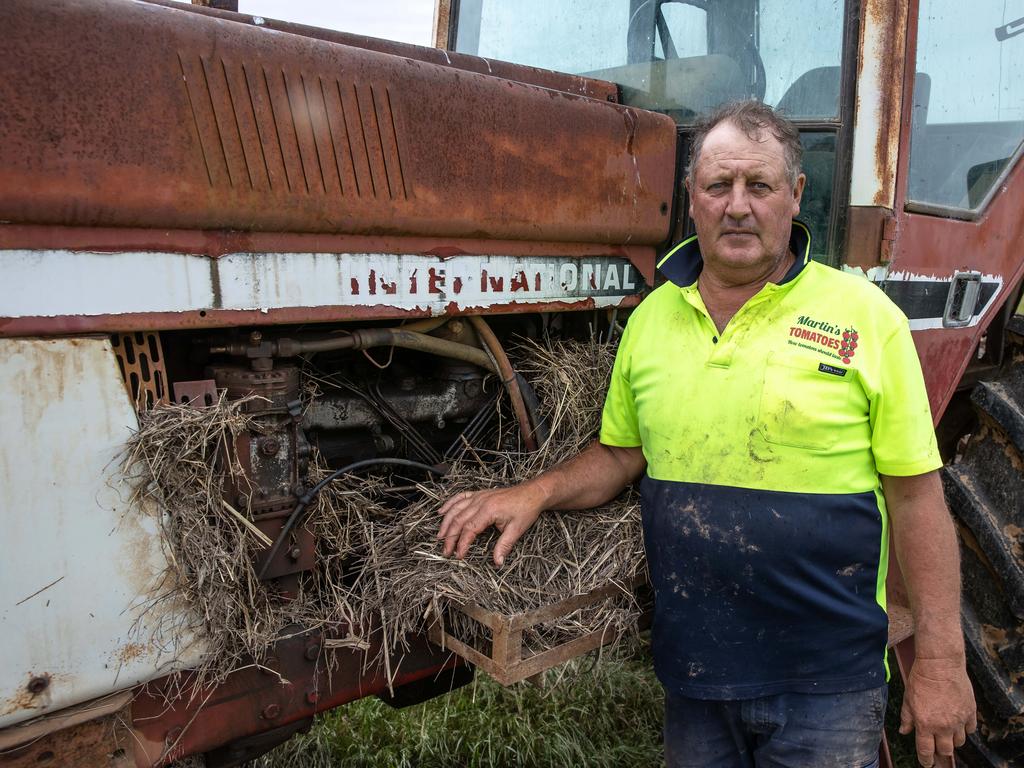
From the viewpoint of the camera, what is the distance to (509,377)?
2035 millimetres

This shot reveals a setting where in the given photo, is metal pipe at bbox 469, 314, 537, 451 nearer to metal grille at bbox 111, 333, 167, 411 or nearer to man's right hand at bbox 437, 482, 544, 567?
man's right hand at bbox 437, 482, 544, 567

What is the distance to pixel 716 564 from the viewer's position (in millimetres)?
1644

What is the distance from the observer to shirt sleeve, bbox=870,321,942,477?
1562 millimetres

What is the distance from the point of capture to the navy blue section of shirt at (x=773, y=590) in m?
1.58

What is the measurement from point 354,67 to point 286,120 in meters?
0.18

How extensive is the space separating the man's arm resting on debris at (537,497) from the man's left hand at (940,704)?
0.69 m

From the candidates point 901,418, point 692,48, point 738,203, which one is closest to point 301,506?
point 738,203

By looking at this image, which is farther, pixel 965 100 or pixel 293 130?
pixel 965 100

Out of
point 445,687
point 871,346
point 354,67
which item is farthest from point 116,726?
point 871,346

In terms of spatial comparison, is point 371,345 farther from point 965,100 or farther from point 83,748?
point 965,100

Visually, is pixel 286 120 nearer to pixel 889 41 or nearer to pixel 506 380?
pixel 506 380

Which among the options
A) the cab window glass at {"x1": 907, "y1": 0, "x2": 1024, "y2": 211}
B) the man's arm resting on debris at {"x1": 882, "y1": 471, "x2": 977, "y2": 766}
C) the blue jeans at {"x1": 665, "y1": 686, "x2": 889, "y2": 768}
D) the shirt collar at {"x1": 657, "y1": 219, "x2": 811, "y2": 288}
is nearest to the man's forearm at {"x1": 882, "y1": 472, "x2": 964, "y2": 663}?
the man's arm resting on debris at {"x1": 882, "y1": 471, "x2": 977, "y2": 766}

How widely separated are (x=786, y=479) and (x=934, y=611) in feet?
1.22

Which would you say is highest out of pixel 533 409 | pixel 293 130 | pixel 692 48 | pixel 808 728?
pixel 692 48
